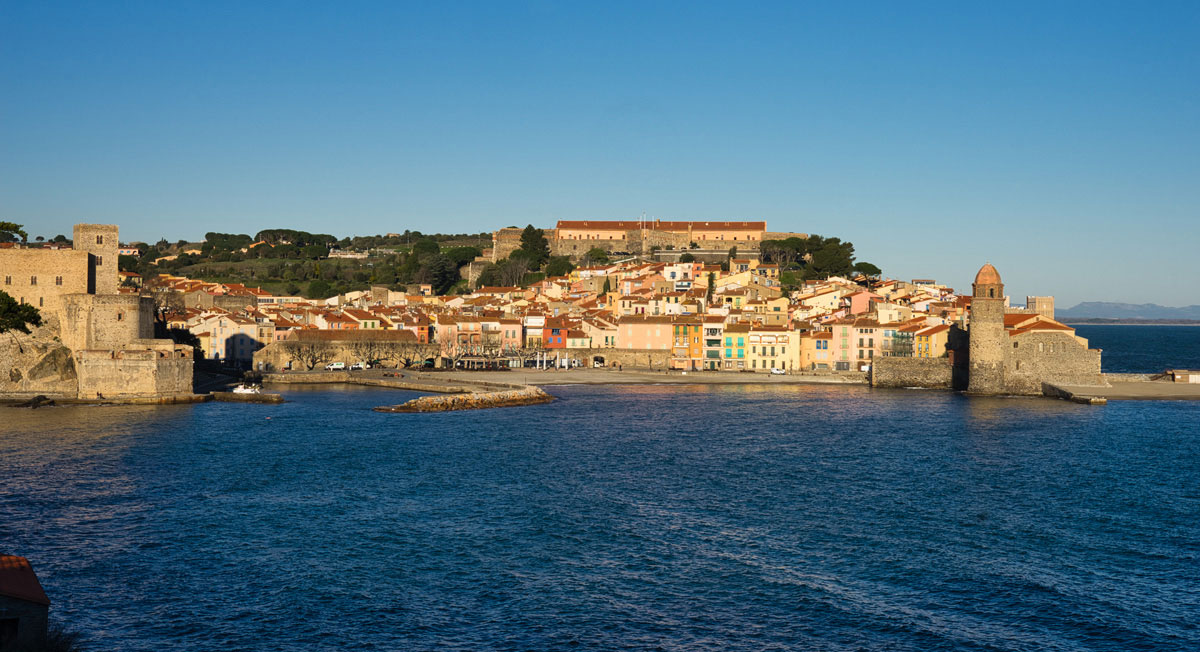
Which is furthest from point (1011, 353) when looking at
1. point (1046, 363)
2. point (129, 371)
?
point (129, 371)

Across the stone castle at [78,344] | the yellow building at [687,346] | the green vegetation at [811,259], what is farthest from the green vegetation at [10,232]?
the green vegetation at [811,259]

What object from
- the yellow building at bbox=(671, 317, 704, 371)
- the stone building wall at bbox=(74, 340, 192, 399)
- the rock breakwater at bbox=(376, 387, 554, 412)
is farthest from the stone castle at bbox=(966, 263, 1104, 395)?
the stone building wall at bbox=(74, 340, 192, 399)

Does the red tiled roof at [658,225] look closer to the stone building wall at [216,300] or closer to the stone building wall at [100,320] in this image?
the stone building wall at [216,300]

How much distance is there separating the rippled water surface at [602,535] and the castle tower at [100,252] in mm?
7845

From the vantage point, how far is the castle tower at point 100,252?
1324 inches

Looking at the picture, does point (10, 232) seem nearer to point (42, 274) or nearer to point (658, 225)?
point (42, 274)

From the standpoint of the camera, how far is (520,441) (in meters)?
25.0

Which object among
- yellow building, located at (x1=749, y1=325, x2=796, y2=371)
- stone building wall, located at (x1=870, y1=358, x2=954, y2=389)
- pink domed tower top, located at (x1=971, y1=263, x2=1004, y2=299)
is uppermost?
pink domed tower top, located at (x1=971, y1=263, x2=1004, y2=299)

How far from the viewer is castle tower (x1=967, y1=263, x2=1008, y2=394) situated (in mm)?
37281

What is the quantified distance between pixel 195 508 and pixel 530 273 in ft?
195

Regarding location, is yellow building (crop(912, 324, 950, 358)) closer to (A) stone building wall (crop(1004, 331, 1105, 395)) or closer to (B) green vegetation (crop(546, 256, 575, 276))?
(A) stone building wall (crop(1004, 331, 1105, 395))

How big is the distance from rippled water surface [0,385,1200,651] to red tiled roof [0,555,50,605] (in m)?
1.38

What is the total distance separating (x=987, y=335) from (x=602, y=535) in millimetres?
26481

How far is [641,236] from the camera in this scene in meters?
80.2
